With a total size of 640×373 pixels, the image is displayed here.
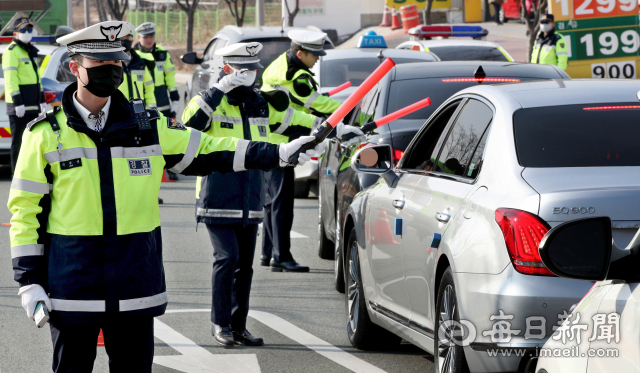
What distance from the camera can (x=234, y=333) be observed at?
6.49m

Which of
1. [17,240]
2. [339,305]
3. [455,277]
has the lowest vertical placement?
[339,305]

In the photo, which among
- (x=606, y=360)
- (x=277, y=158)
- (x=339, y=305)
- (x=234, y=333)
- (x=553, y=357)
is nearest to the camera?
(x=606, y=360)

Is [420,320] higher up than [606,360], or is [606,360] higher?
[606,360]

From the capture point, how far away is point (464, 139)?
16.6 ft

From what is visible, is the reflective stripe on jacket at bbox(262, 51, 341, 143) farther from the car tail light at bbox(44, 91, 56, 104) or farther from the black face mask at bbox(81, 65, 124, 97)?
the car tail light at bbox(44, 91, 56, 104)

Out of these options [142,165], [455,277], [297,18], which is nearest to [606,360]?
[455,277]

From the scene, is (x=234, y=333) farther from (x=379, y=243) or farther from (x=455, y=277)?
(x=455, y=277)

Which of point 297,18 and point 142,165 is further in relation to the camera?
point 297,18

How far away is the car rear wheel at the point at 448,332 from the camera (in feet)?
14.4

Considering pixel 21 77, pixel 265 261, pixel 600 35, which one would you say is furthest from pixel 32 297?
pixel 600 35

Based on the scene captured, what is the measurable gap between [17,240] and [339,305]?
→ 13.1ft

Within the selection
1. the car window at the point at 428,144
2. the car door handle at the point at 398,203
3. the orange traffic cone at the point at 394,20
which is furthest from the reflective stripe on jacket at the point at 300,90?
the orange traffic cone at the point at 394,20

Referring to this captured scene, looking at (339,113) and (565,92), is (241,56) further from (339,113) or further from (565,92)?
(339,113)

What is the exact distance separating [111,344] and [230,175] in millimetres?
2498
